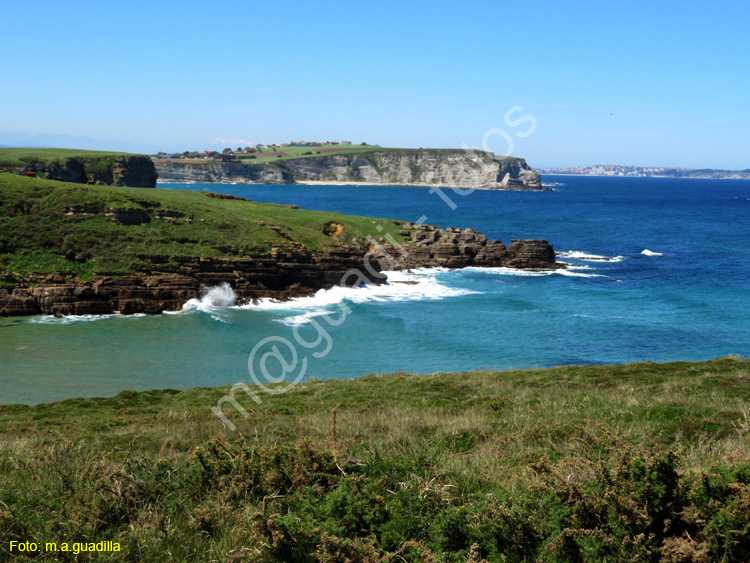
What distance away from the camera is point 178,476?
657 centimetres

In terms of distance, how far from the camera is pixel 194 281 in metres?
42.4

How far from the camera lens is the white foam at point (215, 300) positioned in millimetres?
40891

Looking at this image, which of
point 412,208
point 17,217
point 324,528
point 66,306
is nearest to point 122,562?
point 324,528

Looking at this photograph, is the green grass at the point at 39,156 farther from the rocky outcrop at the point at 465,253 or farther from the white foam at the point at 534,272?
the white foam at the point at 534,272

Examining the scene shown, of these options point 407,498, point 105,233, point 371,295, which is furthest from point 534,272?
point 407,498

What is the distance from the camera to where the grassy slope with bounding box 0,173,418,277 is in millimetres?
41500

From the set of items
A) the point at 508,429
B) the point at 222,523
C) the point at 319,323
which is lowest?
the point at 319,323

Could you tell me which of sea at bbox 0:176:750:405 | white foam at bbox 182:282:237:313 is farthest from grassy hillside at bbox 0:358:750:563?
white foam at bbox 182:282:237:313

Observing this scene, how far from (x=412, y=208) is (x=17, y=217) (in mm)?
97252

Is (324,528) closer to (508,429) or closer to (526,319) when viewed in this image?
(508,429)

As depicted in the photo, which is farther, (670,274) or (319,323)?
(670,274)

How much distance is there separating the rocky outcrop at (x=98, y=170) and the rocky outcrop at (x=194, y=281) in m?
42.0

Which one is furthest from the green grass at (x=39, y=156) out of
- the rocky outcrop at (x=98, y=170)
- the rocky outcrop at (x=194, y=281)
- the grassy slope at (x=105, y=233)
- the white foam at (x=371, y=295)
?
the white foam at (x=371, y=295)

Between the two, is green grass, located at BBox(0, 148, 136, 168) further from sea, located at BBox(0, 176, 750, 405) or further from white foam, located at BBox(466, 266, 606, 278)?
white foam, located at BBox(466, 266, 606, 278)
